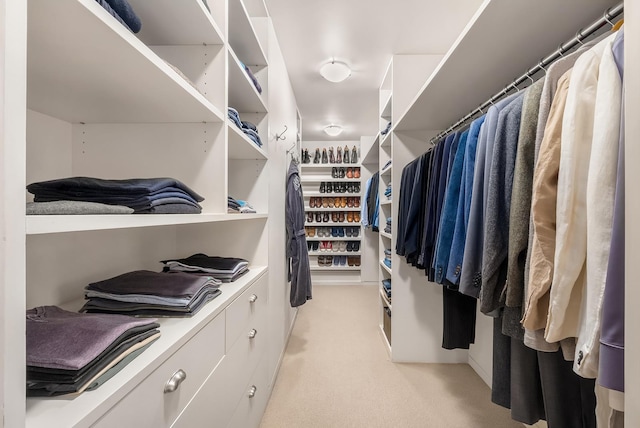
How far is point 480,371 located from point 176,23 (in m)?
2.46

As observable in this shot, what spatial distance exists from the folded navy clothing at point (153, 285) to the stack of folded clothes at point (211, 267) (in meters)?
0.22

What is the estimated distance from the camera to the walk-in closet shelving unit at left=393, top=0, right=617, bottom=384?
87 centimetres

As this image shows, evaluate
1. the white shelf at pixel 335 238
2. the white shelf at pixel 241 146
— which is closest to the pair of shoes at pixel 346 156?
the white shelf at pixel 335 238

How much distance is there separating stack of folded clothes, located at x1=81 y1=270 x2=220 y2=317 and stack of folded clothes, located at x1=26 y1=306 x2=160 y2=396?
13cm

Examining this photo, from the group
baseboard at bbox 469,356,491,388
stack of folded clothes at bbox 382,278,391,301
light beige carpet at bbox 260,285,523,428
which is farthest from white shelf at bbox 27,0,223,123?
baseboard at bbox 469,356,491,388

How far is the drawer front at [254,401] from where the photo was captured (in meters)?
1.11

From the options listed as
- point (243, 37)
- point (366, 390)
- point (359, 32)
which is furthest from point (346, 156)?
point (366, 390)

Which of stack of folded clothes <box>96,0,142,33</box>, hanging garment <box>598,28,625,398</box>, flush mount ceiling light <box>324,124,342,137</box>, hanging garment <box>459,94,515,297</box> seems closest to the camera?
hanging garment <box>598,28,625,398</box>

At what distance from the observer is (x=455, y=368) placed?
2.01 metres

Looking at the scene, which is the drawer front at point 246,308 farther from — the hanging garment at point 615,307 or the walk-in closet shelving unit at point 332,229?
the walk-in closet shelving unit at point 332,229

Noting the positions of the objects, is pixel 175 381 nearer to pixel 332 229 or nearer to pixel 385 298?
pixel 385 298

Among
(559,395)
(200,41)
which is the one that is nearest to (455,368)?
(559,395)

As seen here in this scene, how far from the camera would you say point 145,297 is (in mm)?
823

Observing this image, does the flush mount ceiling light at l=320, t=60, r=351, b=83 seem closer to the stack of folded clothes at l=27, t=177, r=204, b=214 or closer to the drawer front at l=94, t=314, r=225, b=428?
the stack of folded clothes at l=27, t=177, r=204, b=214
